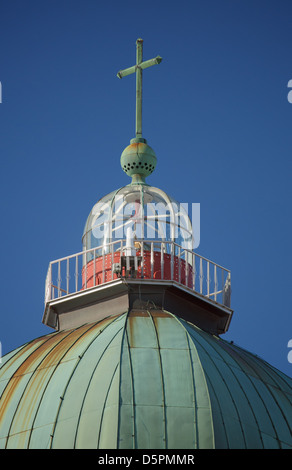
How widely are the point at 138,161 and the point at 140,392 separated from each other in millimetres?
11659

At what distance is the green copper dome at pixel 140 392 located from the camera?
42.4m

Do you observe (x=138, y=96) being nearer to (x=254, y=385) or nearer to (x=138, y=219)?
(x=138, y=219)

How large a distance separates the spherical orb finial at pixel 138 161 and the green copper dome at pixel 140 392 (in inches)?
268

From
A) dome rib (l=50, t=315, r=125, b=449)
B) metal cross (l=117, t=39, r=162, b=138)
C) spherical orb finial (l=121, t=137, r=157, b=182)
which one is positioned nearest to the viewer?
dome rib (l=50, t=315, r=125, b=449)

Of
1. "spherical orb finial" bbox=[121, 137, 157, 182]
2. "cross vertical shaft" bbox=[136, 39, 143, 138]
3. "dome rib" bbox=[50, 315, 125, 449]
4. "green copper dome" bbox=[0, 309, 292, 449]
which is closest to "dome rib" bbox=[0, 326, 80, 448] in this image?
"green copper dome" bbox=[0, 309, 292, 449]

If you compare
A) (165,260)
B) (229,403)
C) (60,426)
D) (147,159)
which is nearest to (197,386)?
(229,403)

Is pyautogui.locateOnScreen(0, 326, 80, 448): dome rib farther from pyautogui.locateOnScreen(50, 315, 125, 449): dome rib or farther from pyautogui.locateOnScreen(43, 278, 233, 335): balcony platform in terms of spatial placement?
pyautogui.locateOnScreen(43, 278, 233, 335): balcony platform

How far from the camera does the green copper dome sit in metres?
42.4

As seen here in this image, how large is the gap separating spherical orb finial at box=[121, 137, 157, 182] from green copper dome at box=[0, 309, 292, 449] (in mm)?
6804

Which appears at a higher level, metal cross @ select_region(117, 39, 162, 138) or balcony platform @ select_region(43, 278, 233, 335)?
metal cross @ select_region(117, 39, 162, 138)

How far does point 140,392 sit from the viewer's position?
43.3 meters

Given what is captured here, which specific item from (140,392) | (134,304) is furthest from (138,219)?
(140,392)

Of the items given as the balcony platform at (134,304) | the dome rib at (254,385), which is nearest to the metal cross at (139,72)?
the balcony platform at (134,304)
